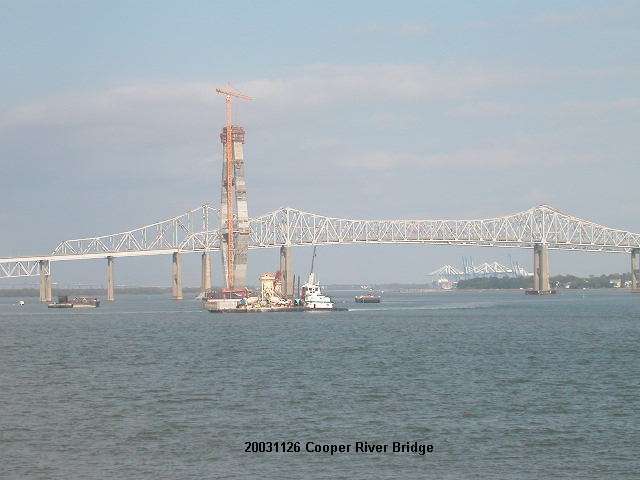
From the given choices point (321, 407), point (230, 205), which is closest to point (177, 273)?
point (230, 205)

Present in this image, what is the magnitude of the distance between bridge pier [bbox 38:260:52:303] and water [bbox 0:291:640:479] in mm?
116179

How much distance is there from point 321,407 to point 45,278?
14943 centimetres

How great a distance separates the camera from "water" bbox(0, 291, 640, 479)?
24.1 m

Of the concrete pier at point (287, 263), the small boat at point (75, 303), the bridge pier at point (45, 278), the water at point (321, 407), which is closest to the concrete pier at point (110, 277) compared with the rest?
the bridge pier at point (45, 278)

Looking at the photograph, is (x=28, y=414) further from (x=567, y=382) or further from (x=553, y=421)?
(x=567, y=382)

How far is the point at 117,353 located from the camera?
52594 millimetres

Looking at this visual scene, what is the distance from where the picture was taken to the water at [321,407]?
24125mm

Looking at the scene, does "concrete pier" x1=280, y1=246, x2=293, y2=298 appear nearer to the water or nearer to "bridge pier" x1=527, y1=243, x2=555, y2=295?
"bridge pier" x1=527, y1=243, x2=555, y2=295

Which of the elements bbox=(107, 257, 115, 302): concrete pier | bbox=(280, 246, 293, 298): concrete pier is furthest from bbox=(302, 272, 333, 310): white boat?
bbox=(107, 257, 115, 302): concrete pier

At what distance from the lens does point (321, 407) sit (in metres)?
31.9

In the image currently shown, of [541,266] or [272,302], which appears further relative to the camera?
[541,266]

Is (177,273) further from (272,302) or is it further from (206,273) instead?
(272,302)

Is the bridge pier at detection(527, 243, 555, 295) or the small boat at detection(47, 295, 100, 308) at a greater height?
the bridge pier at detection(527, 243, 555, 295)

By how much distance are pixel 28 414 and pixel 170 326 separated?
164 ft
